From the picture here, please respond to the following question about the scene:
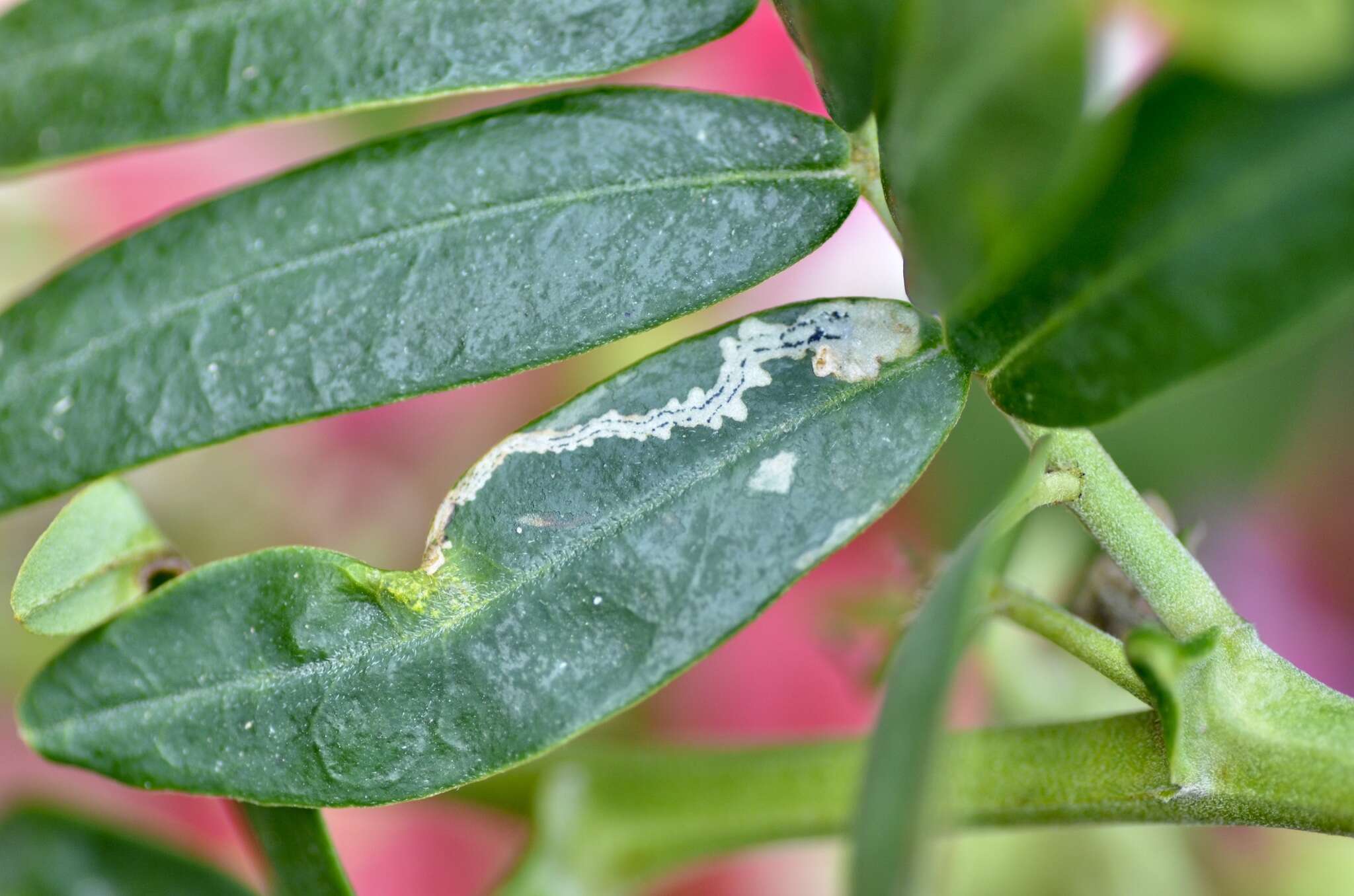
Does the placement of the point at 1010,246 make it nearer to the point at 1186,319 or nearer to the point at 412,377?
the point at 1186,319

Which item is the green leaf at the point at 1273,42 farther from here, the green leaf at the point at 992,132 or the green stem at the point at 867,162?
the green stem at the point at 867,162

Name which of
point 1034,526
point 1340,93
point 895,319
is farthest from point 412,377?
point 1034,526

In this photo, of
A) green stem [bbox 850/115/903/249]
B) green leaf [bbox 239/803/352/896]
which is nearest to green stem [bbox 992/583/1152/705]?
green stem [bbox 850/115/903/249]

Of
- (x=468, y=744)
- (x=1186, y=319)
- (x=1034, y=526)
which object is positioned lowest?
(x=468, y=744)

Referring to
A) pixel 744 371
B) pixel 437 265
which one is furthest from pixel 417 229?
pixel 744 371

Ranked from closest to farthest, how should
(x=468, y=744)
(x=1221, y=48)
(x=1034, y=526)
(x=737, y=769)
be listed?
1. (x=1221, y=48)
2. (x=468, y=744)
3. (x=737, y=769)
4. (x=1034, y=526)

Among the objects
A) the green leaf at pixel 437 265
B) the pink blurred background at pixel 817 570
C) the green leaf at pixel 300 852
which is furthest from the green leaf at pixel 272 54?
the pink blurred background at pixel 817 570

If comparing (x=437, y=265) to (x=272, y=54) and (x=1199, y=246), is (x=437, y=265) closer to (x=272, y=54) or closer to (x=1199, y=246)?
(x=272, y=54)

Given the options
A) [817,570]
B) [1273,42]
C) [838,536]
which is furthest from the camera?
[817,570]
